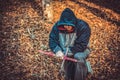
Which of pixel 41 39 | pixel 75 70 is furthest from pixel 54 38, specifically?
pixel 41 39

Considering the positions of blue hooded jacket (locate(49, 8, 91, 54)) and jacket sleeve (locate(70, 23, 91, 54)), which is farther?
jacket sleeve (locate(70, 23, 91, 54))

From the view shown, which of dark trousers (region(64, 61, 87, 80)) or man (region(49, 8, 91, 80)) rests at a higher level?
man (region(49, 8, 91, 80))

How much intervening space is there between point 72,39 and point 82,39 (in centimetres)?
24

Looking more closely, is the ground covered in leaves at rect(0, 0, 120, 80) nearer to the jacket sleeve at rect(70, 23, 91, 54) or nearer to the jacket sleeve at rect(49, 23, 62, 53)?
the jacket sleeve at rect(49, 23, 62, 53)

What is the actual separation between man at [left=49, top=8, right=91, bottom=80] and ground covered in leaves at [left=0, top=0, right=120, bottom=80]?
2000mm

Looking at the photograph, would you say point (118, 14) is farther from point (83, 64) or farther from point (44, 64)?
point (83, 64)

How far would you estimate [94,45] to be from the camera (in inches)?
321

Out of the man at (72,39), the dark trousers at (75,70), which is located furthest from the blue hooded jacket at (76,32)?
the dark trousers at (75,70)

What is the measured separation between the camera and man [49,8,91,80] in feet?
15.7

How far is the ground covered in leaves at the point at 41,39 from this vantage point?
7.21 meters

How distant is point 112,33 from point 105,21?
0.74 m

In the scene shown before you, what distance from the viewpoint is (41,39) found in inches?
329

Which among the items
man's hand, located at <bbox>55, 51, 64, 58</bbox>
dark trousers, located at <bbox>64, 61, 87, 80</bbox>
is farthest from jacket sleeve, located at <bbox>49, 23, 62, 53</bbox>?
dark trousers, located at <bbox>64, 61, 87, 80</bbox>

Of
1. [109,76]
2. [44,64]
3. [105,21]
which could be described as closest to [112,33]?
[105,21]
